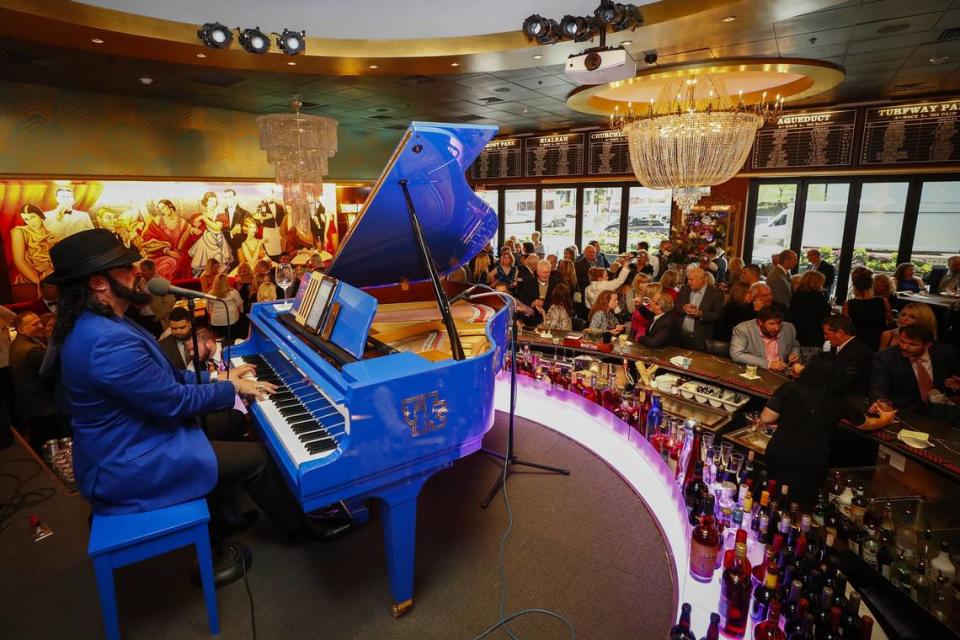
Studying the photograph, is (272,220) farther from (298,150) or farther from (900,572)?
(900,572)

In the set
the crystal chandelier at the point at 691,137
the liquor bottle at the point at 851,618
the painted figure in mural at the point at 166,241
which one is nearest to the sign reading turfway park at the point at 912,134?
the crystal chandelier at the point at 691,137

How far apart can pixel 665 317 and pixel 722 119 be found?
2041mm

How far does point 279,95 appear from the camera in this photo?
755 cm

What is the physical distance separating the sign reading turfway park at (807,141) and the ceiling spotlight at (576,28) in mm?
4272

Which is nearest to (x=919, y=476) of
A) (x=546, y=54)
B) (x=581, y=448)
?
(x=581, y=448)

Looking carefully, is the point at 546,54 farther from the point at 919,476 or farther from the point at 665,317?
the point at 919,476

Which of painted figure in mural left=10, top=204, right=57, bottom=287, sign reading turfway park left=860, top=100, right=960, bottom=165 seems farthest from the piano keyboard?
sign reading turfway park left=860, top=100, right=960, bottom=165

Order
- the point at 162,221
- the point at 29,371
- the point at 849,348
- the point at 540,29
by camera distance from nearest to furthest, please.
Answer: the point at 849,348, the point at 29,371, the point at 540,29, the point at 162,221

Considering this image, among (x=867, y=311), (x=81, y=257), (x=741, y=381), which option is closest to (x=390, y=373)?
(x=81, y=257)

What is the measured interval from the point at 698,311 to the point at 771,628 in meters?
4.18

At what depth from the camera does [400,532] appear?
2.38 metres

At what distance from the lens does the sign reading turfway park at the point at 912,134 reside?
22.1ft

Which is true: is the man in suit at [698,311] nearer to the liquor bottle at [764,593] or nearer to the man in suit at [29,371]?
the liquor bottle at [764,593]

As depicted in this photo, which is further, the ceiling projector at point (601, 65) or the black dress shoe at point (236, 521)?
the ceiling projector at point (601, 65)
